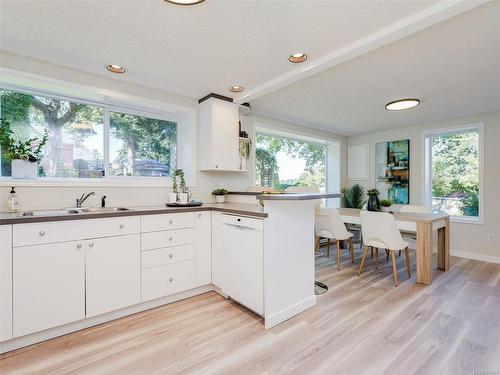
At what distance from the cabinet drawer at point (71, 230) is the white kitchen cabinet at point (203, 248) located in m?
0.62

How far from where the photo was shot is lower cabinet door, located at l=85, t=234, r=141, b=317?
6.55 feet

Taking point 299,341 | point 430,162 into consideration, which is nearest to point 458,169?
point 430,162

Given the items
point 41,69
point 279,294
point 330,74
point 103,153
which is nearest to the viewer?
point 279,294

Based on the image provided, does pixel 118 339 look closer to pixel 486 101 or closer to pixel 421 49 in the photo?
pixel 421 49

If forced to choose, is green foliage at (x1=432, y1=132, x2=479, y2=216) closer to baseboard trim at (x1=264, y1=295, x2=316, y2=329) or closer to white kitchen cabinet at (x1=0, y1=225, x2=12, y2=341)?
baseboard trim at (x1=264, y1=295, x2=316, y2=329)

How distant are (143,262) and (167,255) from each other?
0.22 m

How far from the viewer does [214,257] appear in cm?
263

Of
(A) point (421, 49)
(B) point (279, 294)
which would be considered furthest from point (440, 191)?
(B) point (279, 294)

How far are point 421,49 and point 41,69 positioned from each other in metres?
3.40

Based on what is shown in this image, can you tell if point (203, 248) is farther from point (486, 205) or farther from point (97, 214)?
point (486, 205)

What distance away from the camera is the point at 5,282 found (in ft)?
5.52

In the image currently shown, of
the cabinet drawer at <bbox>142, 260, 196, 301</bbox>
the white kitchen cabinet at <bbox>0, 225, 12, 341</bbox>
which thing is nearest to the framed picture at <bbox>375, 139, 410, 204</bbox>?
the cabinet drawer at <bbox>142, 260, 196, 301</bbox>

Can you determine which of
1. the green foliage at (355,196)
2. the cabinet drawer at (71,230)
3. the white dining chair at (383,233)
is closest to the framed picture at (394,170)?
the green foliage at (355,196)

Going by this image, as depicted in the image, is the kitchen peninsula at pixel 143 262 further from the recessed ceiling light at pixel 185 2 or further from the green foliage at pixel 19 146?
the recessed ceiling light at pixel 185 2
